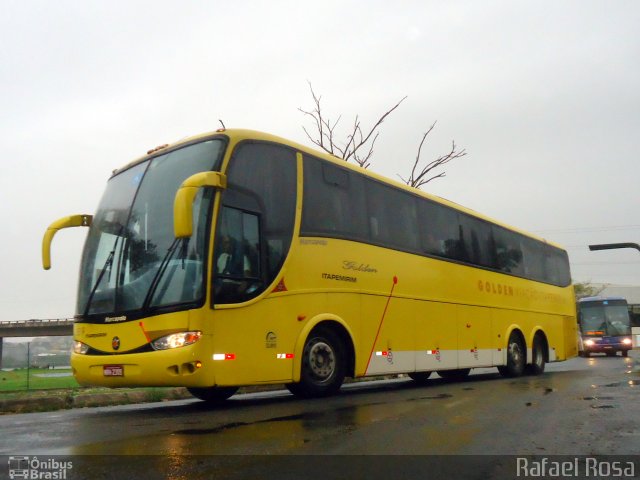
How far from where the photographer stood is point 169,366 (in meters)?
7.09

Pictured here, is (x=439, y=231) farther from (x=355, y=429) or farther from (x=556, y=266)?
(x=556, y=266)

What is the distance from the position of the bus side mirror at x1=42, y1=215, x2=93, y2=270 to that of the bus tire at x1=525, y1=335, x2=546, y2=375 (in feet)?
36.0

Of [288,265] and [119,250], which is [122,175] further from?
[288,265]

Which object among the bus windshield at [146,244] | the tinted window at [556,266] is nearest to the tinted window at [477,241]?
the tinted window at [556,266]

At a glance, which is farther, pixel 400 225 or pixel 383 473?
pixel 400 225

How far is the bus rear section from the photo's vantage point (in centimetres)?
3762

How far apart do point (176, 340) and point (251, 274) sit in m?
1.23

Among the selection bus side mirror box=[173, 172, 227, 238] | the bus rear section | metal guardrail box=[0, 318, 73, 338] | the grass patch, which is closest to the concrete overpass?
metal guardrail box=[0, 318, 73, 338]

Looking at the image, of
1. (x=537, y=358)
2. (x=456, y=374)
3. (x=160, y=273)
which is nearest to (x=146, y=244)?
(x=160, y=273)

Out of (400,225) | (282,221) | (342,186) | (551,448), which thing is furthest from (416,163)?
(551,448)

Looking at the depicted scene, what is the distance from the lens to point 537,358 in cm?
1577

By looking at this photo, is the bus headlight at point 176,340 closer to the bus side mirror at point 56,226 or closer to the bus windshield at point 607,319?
the bus side mirror at point 56,226

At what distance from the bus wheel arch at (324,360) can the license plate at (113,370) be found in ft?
7.09

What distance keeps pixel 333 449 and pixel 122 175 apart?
18.8ft
